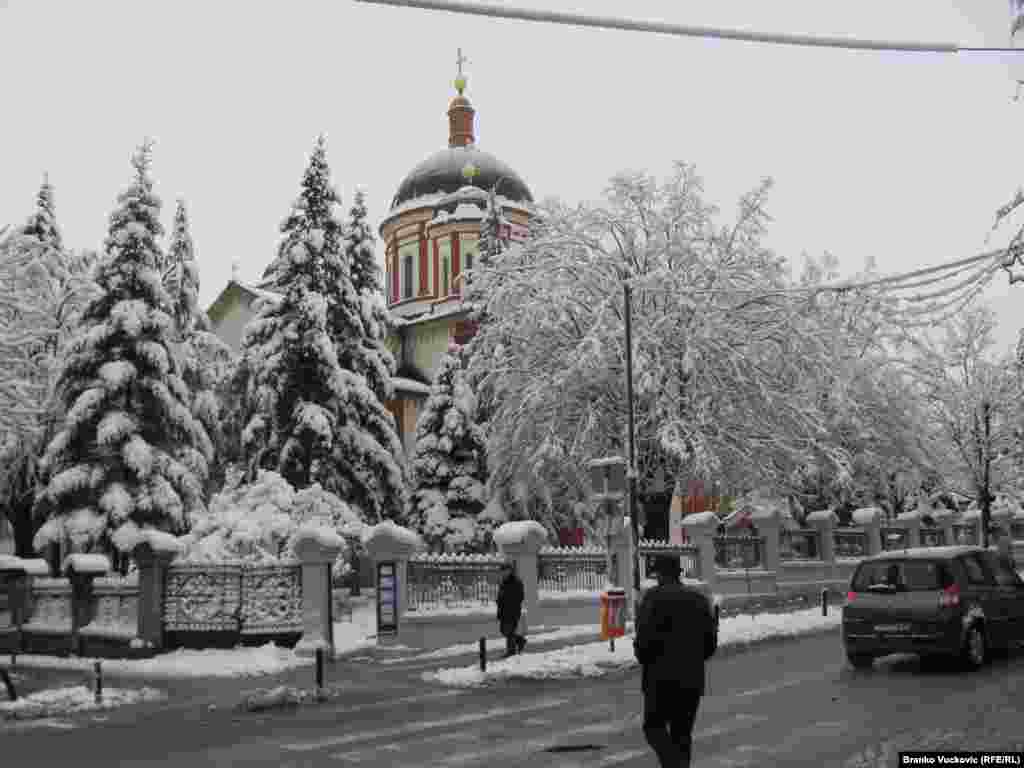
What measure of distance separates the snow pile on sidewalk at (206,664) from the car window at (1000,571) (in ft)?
36.9

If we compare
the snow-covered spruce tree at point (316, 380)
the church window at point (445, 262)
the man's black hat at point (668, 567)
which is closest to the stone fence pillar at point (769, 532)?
the snow-covered spruce tree at point (316, 380)

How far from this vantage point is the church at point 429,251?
56625mm

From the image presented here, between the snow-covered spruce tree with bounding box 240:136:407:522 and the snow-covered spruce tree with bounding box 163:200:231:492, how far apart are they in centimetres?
243

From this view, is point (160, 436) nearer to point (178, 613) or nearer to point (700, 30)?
point (178, 613)

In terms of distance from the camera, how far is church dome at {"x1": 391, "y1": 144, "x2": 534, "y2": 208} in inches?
2522

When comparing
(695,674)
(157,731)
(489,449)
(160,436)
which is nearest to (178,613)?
(157,731)

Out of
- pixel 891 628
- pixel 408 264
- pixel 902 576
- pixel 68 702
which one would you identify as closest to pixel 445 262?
pixel 408 264

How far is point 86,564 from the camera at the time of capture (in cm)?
2212

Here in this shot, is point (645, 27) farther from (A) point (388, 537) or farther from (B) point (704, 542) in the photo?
(B) point (704, 542)

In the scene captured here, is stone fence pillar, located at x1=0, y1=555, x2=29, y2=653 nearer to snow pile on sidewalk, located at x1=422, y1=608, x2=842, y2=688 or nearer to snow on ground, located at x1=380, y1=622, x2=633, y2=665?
snow on ground, located at x1=380, y1=622, x2=633, y2=665

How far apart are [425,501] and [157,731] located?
2681 cm

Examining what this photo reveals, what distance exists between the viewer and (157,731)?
12.0 metres

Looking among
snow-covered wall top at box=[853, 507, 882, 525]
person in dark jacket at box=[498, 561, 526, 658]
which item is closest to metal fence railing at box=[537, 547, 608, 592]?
person in dark jacket at box=[498, 561, 526, 658]

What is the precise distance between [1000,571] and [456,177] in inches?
2095
